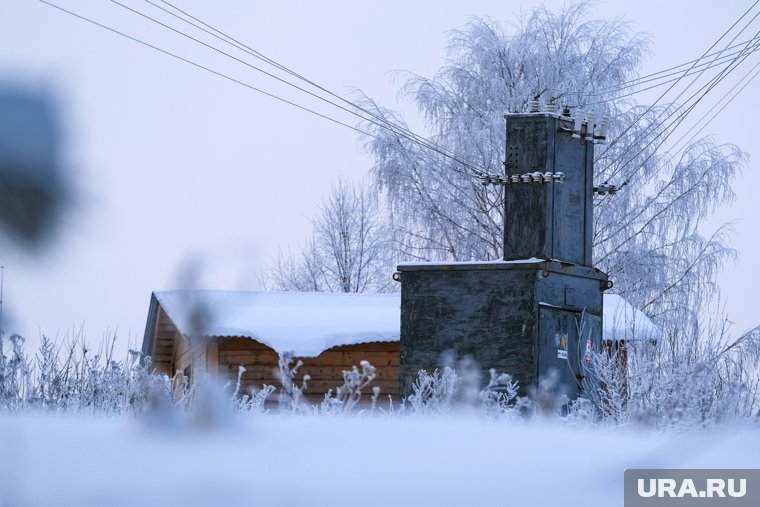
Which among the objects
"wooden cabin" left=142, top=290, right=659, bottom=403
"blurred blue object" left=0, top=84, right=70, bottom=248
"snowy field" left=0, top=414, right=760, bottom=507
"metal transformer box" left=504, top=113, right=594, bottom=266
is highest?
"metal transformer box" left=504, top=113, right=594, bottom=266

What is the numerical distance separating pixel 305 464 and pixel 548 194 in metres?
10.6

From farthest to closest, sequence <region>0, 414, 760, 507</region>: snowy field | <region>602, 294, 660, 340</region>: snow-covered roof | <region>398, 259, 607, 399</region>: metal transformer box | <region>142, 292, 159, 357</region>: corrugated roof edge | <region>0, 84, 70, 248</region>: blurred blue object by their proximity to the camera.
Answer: <region>142, 292, 159, 357</region>: corrugated roof edge
<region>602, 294, 660, 340</region>: snow-covered roof
<region>398, 259, 607, 399</region>: metal transformer box
<region>0, 414, 760, 507</region>: snowy field
<region>0, 84, 70, 248</region>: blurred blue object

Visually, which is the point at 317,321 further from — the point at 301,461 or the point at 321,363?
the point at 301,461

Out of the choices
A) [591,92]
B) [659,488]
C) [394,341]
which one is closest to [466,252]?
[591,92]

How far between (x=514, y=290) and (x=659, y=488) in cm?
904

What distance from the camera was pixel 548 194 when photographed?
12203mm

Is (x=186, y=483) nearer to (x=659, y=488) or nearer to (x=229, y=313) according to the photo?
(x=229, y=313)

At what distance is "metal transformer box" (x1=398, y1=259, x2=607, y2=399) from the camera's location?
10.8 meters

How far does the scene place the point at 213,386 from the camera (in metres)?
1.83

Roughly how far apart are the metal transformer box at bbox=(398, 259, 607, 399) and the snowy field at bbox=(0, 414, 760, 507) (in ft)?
28.2

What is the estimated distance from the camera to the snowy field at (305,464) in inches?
64.9

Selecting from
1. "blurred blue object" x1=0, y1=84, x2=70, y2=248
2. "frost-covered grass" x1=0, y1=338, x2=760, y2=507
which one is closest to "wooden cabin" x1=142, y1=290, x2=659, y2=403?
"frost-covered grass" x1=0, y1=338, x2=760, y2=507

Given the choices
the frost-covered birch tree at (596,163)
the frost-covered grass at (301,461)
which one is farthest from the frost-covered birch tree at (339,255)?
the frost-covered grass at (301,461)

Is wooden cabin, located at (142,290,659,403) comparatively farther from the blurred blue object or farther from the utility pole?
the blurred blue object
